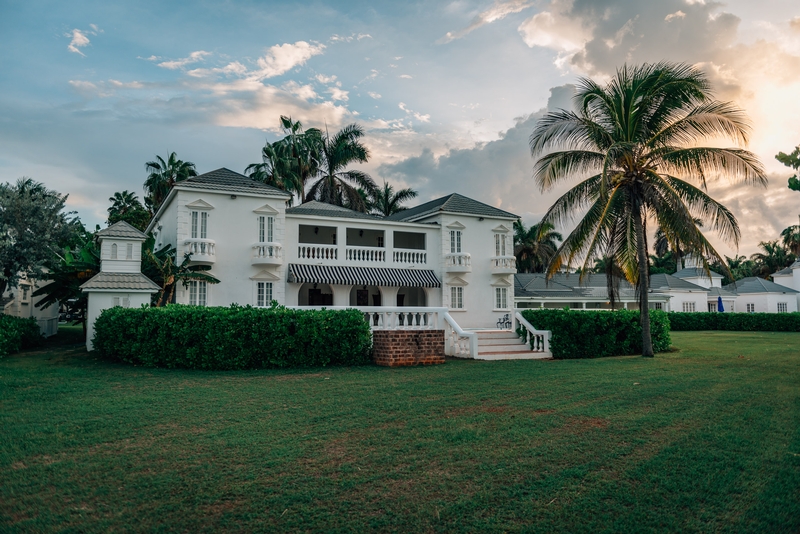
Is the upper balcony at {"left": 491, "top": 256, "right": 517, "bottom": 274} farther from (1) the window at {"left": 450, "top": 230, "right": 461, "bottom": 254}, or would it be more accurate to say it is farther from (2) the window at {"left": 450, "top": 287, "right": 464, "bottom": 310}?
(2) the window at {"left": 450, "top": 287, "right": 464, "bottom": 310}

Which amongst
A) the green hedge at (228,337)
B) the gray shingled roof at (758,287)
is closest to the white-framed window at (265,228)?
the green hedge at (228,337)

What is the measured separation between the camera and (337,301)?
86.5 feet

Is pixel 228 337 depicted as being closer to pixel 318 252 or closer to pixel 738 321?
pixel 318 252

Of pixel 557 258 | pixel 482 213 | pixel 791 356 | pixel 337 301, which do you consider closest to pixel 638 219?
pixel 557 258

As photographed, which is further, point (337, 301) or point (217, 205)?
point (337, 301)

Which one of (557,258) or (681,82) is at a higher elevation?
(681,82)

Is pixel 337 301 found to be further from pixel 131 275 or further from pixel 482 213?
pixel 131 275

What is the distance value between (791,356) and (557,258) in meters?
7.65

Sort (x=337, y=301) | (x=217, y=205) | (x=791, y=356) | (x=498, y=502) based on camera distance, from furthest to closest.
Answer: (x=337, y=301)
(x=217, y=205)
(x=791, y=356)
(x=498, y=502)

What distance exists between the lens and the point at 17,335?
1673 cm

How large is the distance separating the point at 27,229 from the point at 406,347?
17320mm

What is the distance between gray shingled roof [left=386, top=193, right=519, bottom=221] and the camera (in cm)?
2847

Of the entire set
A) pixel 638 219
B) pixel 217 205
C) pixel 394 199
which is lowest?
Result: pixel 638 219

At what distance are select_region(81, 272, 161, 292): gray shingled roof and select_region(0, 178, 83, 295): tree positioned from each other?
22.6ft
